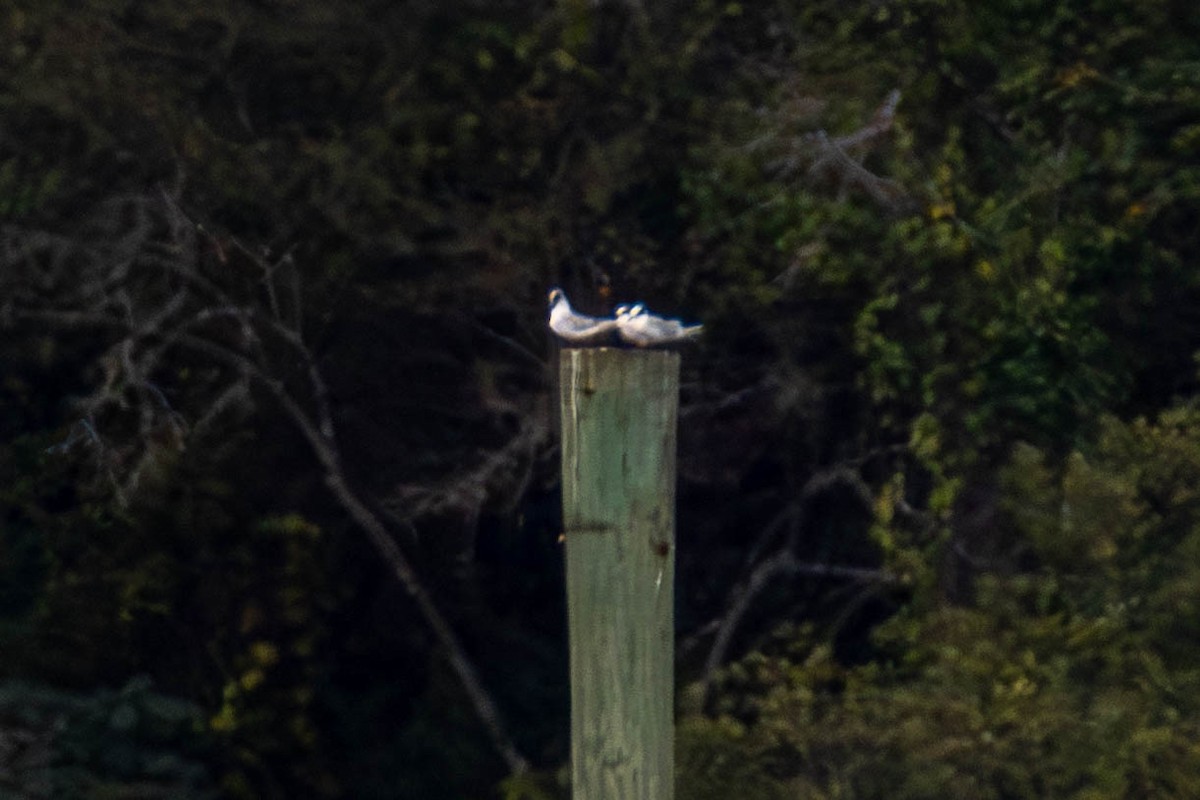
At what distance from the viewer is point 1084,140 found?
7391 mm

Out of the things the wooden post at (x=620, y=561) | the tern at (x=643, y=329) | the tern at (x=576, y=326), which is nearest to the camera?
the wooden post at (x=620, y=561)

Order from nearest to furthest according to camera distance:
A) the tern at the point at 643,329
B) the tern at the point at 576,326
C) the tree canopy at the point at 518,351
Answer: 1. the tern at the point at 643,329
2. the tern at the point at 576,326
3. the tree canopy at the point at 518,351

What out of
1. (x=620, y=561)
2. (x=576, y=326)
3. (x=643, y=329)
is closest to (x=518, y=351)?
(x=576, y=326)

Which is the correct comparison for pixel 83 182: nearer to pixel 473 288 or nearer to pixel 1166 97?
pixel 473 288

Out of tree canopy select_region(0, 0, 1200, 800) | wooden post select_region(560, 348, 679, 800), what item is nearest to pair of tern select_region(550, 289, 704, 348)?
wooden post select_region(560, 348, 679, 800)

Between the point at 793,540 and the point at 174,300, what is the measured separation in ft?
9.49

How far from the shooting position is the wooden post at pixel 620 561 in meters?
3.11

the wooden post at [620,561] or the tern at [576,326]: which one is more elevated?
the tern at [576,326]

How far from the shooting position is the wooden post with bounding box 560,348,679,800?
3.11 metres

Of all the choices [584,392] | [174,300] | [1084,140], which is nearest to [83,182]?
[174,300]

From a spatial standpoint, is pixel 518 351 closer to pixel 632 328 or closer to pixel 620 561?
pixel 632 328

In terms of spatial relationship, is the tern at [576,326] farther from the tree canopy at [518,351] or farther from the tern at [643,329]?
the tree canopy at [518,351]

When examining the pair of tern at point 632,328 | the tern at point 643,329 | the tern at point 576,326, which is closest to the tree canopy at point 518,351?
the tern at point 576,326

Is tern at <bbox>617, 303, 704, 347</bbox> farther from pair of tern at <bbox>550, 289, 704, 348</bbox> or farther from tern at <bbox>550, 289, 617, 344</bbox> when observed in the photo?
tern at <bbox>550, 289, 617, 344</bbox>
